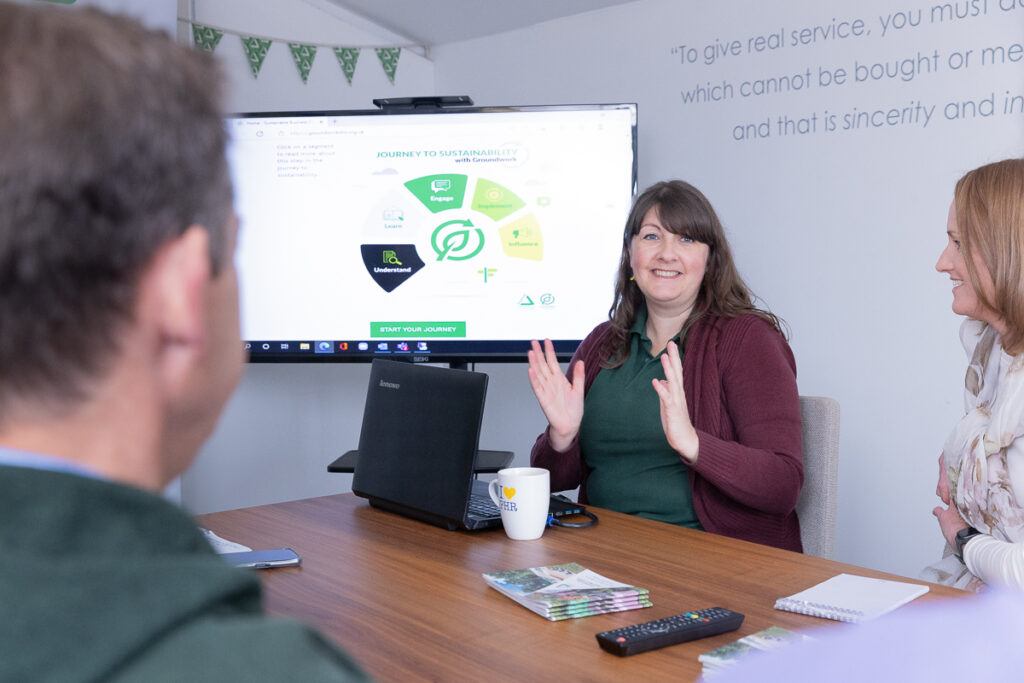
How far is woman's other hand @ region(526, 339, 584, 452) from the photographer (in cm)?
203

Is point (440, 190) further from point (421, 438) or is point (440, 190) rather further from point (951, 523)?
point (951, 523)

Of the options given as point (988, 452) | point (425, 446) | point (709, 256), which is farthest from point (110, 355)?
point (709, 256)

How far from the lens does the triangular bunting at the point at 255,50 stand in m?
3.61

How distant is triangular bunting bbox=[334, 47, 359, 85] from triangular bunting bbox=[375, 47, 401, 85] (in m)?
0.11

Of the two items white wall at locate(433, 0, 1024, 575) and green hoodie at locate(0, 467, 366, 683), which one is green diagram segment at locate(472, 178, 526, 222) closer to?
white wall at locate(433, 0, 1024, 575)

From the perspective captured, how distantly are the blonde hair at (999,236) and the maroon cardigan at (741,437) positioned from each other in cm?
A: 44

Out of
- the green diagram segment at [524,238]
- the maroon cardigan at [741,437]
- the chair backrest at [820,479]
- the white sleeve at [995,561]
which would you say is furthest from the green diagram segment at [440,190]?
the white sleeve at [995,561]

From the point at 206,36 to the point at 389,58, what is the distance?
77 centimetres

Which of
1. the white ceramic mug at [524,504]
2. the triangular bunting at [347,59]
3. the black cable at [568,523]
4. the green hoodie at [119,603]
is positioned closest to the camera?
the green hoodie at [119,603]

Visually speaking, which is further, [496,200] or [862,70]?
[496,200]

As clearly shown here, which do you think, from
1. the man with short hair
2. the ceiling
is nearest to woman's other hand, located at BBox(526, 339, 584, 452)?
the man with short hair

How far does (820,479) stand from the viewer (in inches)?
79.3

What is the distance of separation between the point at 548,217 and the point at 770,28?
0.90 meters

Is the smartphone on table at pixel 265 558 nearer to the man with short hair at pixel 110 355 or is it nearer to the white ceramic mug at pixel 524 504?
the white ceramic mug at pixel 524 504
